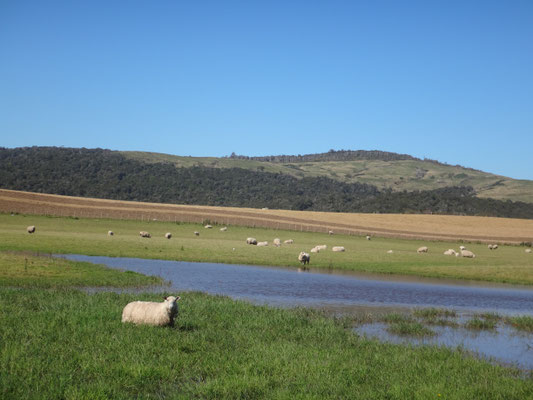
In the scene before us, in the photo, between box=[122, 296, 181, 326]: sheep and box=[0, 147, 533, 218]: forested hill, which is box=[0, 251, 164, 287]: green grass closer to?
box=[122, 296, 181, 326]: sheep

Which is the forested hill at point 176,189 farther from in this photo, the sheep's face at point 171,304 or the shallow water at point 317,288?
the sheep's face at point 171,304

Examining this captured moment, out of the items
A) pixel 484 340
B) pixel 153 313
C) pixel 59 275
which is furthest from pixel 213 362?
pixel 59 275

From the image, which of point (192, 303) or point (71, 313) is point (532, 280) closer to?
point (192, 303)

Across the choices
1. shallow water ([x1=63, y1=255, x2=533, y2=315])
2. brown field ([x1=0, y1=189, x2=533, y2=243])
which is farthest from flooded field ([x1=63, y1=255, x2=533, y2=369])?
brown field ([x1=0, y1=189, x2=533, y2=243])

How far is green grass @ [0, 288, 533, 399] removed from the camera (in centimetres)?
1038

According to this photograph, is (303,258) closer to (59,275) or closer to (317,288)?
(317,288)

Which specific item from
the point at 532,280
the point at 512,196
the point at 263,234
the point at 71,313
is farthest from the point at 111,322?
the point at 512,196

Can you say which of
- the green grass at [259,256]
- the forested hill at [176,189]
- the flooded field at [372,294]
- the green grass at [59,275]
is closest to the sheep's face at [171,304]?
the flooded field at [372,294]

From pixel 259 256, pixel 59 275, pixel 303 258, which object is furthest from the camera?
pixel 259 256

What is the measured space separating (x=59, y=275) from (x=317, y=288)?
11.4 m

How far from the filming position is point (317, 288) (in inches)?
1106

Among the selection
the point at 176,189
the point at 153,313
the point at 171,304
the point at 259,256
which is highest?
the point at 176,189

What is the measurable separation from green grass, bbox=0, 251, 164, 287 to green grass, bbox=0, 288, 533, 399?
259 inches

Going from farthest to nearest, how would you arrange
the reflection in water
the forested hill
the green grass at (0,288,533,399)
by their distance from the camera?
1. the forested hill
2. the reflection in water
3. the green grass at (0,288,533,399)
